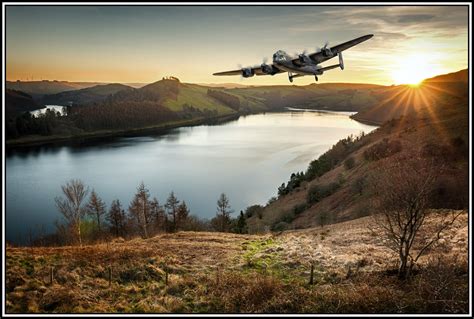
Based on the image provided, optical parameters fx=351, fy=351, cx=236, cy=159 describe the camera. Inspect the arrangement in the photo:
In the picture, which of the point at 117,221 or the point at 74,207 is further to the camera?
the point at 117,221

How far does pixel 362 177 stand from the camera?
4181 centimetres

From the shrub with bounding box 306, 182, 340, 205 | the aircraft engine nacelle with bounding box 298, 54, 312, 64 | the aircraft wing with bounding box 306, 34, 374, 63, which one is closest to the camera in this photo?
the aircraft wing with bounding box 306, 34, 374, 63

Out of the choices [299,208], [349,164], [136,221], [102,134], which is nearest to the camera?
Answer: [299,208]

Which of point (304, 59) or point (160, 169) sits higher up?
point (304, 59)

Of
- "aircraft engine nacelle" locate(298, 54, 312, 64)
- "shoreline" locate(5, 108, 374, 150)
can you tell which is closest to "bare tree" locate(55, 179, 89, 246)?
"aircraft engine nacelle" locate(298, 54, 312, 64)

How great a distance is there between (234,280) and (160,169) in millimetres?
56005

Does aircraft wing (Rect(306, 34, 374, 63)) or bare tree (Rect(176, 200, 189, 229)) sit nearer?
aircraft wing (Rect(306, 34, 374, 63))

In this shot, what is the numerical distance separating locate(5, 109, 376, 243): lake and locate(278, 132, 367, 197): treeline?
3808 mm

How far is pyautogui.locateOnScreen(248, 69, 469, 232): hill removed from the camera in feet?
108

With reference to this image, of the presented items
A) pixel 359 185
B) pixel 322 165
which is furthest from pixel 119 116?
pixel 359 185

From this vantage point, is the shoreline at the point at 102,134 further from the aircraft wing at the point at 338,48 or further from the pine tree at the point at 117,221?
the aircraft wing at the point at 338,48

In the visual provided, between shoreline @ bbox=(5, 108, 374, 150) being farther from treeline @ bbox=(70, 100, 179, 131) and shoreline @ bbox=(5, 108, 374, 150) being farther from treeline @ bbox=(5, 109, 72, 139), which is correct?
treeline @ bbox=(70, 100, 179, 131)

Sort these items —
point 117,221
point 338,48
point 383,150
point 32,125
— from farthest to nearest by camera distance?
point 32,125 < point 383,150 < point 117,221 < point 338,48

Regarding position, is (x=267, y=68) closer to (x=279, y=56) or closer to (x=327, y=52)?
(x=279, y=56)
